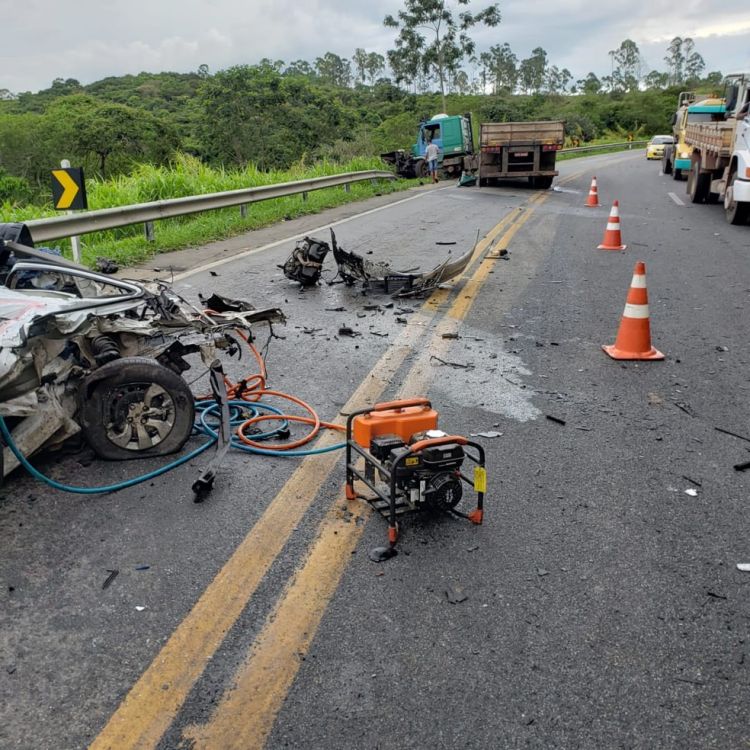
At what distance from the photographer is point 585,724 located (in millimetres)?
2199

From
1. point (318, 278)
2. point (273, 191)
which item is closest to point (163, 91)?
point (273, 191)

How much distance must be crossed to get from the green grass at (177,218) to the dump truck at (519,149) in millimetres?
4316

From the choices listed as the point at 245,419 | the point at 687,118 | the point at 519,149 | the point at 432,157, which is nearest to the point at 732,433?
the point at 245,419

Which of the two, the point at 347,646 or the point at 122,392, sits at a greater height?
the point at 122,392

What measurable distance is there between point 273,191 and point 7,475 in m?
12.0

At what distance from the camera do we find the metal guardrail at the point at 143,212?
8719mm

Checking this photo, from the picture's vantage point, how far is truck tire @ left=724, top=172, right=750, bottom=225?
1362 centimetres

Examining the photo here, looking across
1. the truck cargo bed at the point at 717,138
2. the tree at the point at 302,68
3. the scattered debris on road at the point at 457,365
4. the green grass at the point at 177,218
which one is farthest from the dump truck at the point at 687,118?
the tree at the point at 302,68

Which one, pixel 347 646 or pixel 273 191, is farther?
pixel 273 191

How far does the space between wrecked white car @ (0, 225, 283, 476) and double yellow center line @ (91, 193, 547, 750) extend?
915mm

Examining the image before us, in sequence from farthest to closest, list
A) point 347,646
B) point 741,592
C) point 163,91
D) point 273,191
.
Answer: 1. point 163,91
2. point 273,191
3. point 741,592
4. point 347,646

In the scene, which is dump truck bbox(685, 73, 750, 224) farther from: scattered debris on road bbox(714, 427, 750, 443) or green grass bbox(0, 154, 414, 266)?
scattered debris on road bbox(714, 427, 750, 443)

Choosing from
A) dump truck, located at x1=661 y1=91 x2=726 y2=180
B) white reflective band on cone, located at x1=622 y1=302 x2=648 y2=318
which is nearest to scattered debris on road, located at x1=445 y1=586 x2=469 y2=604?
white reflective band on cone, located at x1=622 y1=302 x2=648 y2=318

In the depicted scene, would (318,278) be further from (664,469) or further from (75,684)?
(75,684)
